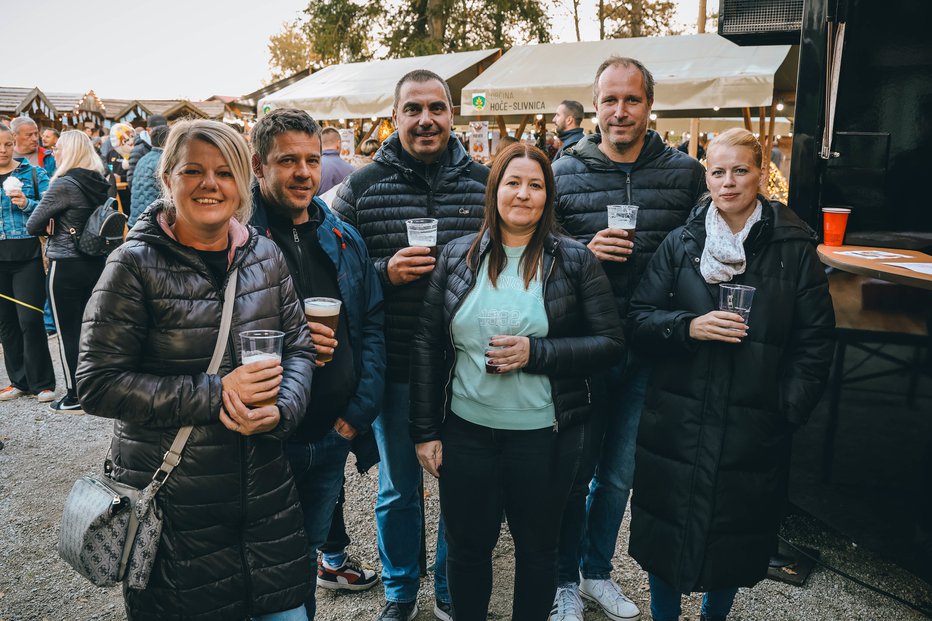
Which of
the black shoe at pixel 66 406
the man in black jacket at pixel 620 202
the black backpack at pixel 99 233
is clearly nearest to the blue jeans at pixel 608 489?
the man in black jacket at pixel 620 202

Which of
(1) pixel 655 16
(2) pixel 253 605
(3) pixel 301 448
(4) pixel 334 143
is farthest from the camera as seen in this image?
(1) pixel 655 16

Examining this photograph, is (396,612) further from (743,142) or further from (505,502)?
(743,142)

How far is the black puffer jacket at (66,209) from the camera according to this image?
5.25 m

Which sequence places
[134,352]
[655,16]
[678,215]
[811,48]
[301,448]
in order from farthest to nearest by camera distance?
[655,16], [811,48], [678,215], [301,448], [134,352]

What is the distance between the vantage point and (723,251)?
2.46m

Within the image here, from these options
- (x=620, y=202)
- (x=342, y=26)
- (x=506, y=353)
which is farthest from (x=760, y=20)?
(x=342, y=26)

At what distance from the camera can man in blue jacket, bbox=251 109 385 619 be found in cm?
233

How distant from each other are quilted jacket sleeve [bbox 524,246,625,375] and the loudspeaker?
8.27 ft

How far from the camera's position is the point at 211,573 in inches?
75.1

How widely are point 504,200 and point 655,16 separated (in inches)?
1095

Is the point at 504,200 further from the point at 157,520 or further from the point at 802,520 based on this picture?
the point at 802,520

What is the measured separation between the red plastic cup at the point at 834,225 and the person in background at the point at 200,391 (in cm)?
302

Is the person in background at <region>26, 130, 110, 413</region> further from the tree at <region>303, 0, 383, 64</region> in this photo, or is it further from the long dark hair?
the tree at <region>303, 0, 383, 64</region>

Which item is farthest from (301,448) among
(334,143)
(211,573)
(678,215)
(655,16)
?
(655,16)
